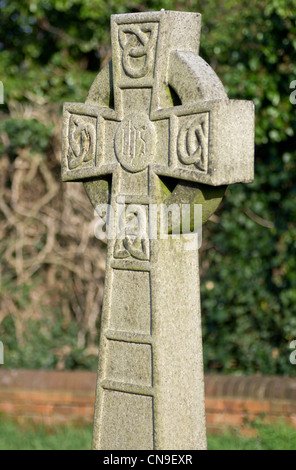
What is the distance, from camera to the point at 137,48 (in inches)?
116

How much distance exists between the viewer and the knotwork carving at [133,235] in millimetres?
2916

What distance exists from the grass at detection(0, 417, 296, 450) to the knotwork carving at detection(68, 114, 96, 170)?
195 cm

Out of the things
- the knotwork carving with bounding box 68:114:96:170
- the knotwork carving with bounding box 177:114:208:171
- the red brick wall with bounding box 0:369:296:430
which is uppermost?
the knotwork carving with bounding box 68:114:96:170

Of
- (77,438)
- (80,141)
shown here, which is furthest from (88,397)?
(80,141)

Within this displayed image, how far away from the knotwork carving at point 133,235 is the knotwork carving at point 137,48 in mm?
546

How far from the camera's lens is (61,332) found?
5871 mm

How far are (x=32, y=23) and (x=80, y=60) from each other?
566 mm

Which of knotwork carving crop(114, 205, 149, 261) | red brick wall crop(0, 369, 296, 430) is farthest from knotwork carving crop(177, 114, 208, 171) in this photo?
red brick wall crop(0, 369, 296, 430)

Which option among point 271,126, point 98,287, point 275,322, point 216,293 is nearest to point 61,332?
point 98,287

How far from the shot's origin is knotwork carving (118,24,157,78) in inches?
114

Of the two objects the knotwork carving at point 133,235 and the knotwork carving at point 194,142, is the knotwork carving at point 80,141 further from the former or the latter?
the knotwork carving at point 194,142

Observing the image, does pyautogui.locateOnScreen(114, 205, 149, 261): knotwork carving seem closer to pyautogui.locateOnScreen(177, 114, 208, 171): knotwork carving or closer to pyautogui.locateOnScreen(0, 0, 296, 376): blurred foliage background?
pyautogui.locateOnScreen(177, 114, 208, 171): knotwork carving

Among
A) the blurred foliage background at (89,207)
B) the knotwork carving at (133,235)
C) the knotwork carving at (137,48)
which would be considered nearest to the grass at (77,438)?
the blurred foliage background at (89,207)

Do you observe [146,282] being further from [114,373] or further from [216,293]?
[216,293]
